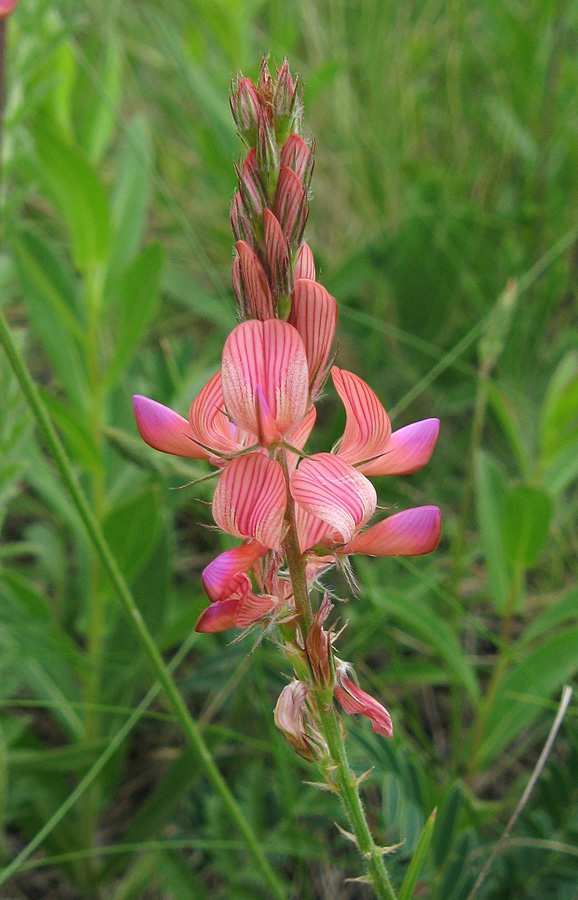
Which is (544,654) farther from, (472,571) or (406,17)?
(406,17)

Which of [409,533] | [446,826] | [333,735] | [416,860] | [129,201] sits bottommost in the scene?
[446,826]

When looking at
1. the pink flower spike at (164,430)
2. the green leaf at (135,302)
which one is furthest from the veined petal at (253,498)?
the green leaf at (135,302)

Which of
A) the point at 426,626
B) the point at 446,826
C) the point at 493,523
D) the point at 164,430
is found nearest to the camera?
the point at 164,430

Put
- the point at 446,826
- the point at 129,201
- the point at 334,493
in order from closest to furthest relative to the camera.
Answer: the point at 334,493 < the point at 446,826 < the point at 129,201

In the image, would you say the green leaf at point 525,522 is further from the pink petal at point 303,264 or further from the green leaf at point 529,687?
the pink petal at point 303,264

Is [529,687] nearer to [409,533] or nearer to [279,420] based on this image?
[409,533]

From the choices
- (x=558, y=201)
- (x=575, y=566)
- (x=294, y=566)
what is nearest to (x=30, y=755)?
(x=294, y=566)

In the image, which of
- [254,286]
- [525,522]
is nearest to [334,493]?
[254,286]
